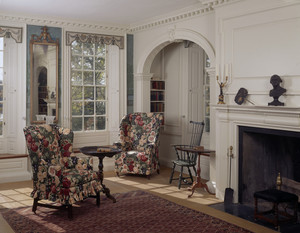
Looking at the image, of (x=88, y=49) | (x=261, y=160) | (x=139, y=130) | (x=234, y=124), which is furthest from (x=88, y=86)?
(x=261, y=160)

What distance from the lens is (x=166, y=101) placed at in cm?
828

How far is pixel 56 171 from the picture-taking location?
183 inches

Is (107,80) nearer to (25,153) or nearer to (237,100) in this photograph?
(25,153)

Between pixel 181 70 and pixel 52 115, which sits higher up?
pixel 181 70

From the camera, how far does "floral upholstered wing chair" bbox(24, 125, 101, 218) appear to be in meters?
4.69

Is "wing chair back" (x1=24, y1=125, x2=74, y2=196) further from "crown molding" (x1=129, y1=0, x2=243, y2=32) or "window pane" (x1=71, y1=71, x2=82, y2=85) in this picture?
"crown molding" (x1=129, y1=0, x2=243, y2=32)

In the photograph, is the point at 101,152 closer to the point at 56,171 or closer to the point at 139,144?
the point at 56,171

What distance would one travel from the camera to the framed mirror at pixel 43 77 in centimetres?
706

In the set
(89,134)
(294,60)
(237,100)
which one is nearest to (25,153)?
(89,134)

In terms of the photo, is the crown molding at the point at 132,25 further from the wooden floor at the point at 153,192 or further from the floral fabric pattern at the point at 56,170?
the wooden floor at the point at 153,192

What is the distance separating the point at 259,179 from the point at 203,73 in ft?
9.35

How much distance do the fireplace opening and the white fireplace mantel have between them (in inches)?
3.7

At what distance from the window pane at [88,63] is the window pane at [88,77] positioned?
10 centimetres

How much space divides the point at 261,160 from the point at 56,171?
285cm
